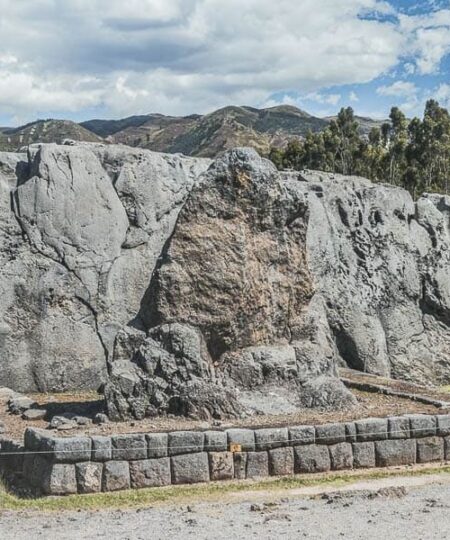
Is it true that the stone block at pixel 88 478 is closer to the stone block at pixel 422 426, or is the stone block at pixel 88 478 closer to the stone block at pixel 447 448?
the stone block at pixel 422 426

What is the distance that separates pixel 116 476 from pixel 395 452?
4340 mm

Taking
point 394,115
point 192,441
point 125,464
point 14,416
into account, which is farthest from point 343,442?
point 394,115

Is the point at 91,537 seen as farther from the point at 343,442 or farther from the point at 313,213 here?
the point at 313,213

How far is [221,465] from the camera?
1288cm

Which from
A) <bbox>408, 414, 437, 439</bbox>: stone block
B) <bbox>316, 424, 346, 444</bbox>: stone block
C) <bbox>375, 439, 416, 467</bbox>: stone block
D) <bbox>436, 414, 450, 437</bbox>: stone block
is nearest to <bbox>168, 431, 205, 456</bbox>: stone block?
<bbox>316, 424, 346, 444</bbox>: stone block

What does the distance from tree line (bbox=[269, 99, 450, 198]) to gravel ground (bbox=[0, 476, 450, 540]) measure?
5318cm

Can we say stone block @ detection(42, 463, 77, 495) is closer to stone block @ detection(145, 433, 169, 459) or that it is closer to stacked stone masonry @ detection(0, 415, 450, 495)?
stacked stone masonry @ detection(0, 415, 450, 495)

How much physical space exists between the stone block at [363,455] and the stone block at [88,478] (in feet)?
12.7

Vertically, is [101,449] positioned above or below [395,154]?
below

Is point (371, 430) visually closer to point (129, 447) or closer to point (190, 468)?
point (190, 468)

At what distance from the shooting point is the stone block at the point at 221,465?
12.8 m

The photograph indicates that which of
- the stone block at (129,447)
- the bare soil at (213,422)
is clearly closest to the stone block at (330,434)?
the bare soil at (213,422)

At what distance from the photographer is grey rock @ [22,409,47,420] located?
1542 cm

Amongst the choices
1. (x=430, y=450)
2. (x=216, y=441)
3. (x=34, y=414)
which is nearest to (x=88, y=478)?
(x=216, y=441)
